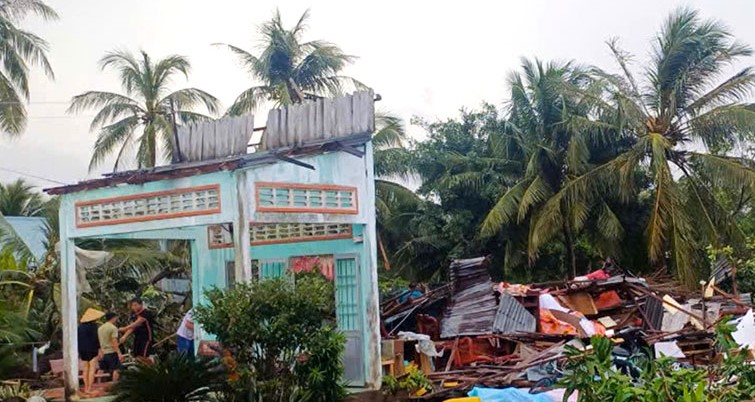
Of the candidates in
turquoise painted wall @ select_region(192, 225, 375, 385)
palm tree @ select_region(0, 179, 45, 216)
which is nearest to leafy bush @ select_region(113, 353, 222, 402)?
turquoise painted wall @ select_region(192, 225, 375, 385)

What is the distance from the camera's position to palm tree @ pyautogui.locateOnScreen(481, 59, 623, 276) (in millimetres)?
23750

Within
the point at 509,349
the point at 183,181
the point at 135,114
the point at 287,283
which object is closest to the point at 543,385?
the point at 509,349

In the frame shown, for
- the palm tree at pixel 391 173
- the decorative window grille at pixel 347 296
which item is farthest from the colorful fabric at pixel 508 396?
→ the palm tree at pixel 391 173

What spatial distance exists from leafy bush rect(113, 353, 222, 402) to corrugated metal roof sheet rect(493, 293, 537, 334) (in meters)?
7.66

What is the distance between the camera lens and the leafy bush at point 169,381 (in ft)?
30.4

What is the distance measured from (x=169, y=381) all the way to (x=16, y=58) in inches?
588

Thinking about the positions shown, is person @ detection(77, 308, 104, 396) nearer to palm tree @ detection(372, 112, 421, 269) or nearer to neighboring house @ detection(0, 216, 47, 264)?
neighboring house @ detection(0, 216, 47, 264)

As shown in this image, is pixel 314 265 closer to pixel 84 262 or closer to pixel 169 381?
pixel 84 262

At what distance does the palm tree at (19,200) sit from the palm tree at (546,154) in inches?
673

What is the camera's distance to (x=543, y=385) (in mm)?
12641

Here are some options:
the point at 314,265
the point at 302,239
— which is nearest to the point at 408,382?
the point at 314,265

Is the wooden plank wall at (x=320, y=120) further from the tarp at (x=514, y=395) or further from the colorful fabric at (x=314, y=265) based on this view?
the tarp at (x=514, y=395)

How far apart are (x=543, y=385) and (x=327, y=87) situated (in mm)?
15968

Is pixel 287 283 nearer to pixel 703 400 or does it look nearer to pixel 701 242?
pixel 703 400
